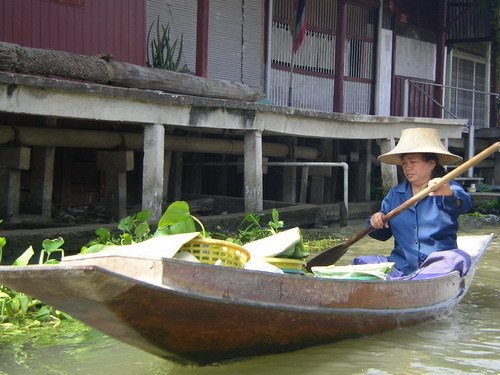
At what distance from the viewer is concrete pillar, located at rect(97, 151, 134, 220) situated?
872cm

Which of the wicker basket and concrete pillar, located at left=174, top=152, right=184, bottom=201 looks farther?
concrete pillar, located at left=174, top=152, right=184, bottom=201

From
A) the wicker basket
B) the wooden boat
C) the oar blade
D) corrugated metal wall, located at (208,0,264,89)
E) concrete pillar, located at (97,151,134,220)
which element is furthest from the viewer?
corrugated metal wall, located at (208,0,264,89)

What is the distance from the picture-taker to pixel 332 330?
15.4 ft

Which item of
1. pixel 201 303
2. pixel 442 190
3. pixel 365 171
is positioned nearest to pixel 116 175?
pixel 442 190

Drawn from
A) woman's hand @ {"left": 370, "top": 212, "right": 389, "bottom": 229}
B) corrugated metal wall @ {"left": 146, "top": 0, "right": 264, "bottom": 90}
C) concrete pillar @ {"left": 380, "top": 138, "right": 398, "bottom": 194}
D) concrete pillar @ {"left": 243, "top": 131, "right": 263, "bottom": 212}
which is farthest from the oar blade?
concrete pillar @ {"left": 380, "top": 138, "right": 398, "bottom": 194}

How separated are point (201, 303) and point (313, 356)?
107 cm

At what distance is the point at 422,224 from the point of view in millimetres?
→ 5809

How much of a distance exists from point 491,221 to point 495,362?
8713 millimetres

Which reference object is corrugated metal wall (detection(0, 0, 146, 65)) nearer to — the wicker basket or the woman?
the woman

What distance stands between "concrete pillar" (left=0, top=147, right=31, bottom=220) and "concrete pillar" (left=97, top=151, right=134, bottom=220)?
1.05 metres

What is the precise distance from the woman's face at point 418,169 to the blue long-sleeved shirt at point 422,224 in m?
0.13

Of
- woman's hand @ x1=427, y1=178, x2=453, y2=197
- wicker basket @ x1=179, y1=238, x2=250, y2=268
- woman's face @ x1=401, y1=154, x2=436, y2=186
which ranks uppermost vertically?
woman's face @ x1=401, y1=154, x2=436, y2=186

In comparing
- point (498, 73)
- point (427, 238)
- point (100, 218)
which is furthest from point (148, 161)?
point (498, 73)

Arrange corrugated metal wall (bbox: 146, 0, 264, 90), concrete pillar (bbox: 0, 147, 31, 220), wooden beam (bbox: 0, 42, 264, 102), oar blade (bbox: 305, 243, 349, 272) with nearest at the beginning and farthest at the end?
oar blade (bbox: 305, 243, 349, 272) → wooden beam (bbox: 0, 42, 264, 102) → concrete pillar (bbox: 0, 147, 31, 220) → corrugated metal wall (bbox: 146, 0, 264, 90)
